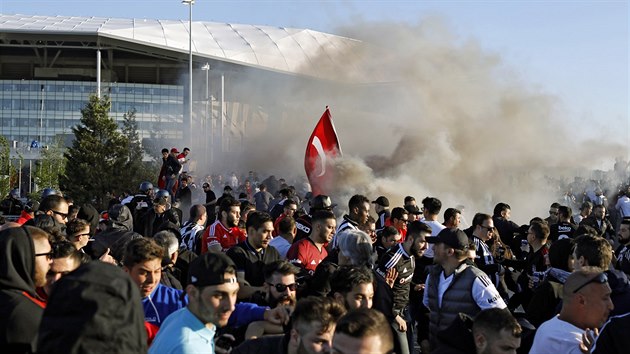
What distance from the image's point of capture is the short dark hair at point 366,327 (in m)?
3.41

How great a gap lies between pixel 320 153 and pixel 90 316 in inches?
541

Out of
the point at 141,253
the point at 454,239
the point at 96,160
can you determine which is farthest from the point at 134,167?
the point at 141,253

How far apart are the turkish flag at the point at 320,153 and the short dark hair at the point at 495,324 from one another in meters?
11.3

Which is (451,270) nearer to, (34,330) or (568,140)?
(34,330)

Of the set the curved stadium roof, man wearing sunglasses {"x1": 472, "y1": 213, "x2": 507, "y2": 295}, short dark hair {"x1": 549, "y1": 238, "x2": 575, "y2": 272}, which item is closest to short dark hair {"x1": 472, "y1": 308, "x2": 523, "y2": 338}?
short dark hair {"x1": 549, "y1": 238, "x2": 575, "y2": 272}

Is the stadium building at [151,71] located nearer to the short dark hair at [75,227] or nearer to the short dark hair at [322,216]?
the short dark hair at [322,216]

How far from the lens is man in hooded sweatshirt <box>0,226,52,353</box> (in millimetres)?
3717

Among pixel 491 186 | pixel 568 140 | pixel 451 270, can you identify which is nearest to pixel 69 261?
pixel 451 270

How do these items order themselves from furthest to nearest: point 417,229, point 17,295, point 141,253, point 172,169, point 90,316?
1. point 172,169
2. point 417,229
3. point 141,253
4. point 17,295
5. point 90,316

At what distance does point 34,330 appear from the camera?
12.3ft

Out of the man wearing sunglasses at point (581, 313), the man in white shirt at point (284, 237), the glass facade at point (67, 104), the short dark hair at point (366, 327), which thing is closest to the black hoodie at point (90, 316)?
the short dark hair at point (366, 327)

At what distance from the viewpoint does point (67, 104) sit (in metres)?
74.6

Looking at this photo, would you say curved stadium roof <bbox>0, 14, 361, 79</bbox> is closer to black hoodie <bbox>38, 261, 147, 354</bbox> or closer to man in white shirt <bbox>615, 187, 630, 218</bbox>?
man in white shirt <bbox>615, 187, 630, 218</bbox>

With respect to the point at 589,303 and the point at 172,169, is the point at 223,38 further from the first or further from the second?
the point at 589,303
